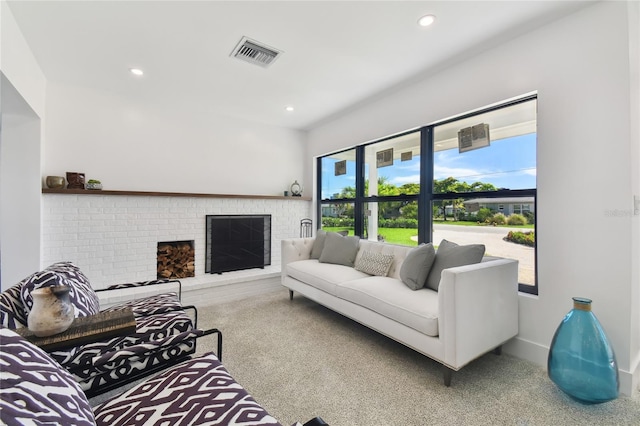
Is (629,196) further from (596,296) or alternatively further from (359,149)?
(359,149)

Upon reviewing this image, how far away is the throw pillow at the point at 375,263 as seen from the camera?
2.88 metres

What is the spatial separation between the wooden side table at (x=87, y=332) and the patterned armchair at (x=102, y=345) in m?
0.09

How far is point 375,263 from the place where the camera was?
295 cm

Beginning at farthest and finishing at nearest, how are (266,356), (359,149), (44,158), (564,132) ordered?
1. (359,149)
2. (44,158)
3. (266,356)
4. (564,132)

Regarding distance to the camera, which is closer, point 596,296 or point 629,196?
point 629,196

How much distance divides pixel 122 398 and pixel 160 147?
11.3 feet

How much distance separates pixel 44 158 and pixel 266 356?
329cm

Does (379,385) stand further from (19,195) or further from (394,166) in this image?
(19,195)

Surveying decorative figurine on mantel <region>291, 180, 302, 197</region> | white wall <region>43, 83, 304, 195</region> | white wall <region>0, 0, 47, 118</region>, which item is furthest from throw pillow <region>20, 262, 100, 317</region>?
decorative figurine on mantel <region>291, 180, 302, 197</region>

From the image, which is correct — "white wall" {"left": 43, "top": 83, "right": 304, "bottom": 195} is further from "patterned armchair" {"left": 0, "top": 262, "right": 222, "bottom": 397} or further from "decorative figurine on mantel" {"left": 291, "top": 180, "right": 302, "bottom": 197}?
"patterned armchair" {"left": 0, "top": 262, "right": 222, "bottom": 397}

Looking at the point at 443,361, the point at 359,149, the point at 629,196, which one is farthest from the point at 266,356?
the point at 359,149

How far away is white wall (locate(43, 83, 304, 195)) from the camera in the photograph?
330cm

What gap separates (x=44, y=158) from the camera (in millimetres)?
3170

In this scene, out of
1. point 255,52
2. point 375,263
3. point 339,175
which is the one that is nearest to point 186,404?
point 375,263
